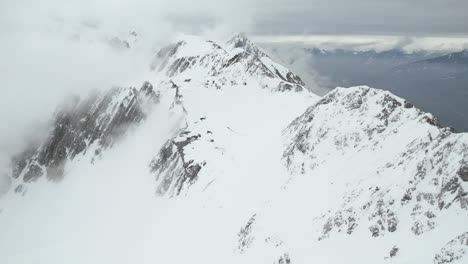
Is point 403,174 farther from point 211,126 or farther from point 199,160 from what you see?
point 211,126

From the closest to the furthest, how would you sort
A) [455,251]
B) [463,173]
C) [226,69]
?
[455,251]
[463,173]
[226,69]

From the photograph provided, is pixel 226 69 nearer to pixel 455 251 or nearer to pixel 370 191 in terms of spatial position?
pixel 370 191

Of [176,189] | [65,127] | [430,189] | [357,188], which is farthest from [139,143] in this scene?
[430,189]

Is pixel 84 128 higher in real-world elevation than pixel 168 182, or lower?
higher

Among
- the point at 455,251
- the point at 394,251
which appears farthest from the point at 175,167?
the point at 455,251

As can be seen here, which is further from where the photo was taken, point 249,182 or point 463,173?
point 249,182

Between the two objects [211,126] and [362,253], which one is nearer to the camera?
[362,253]
